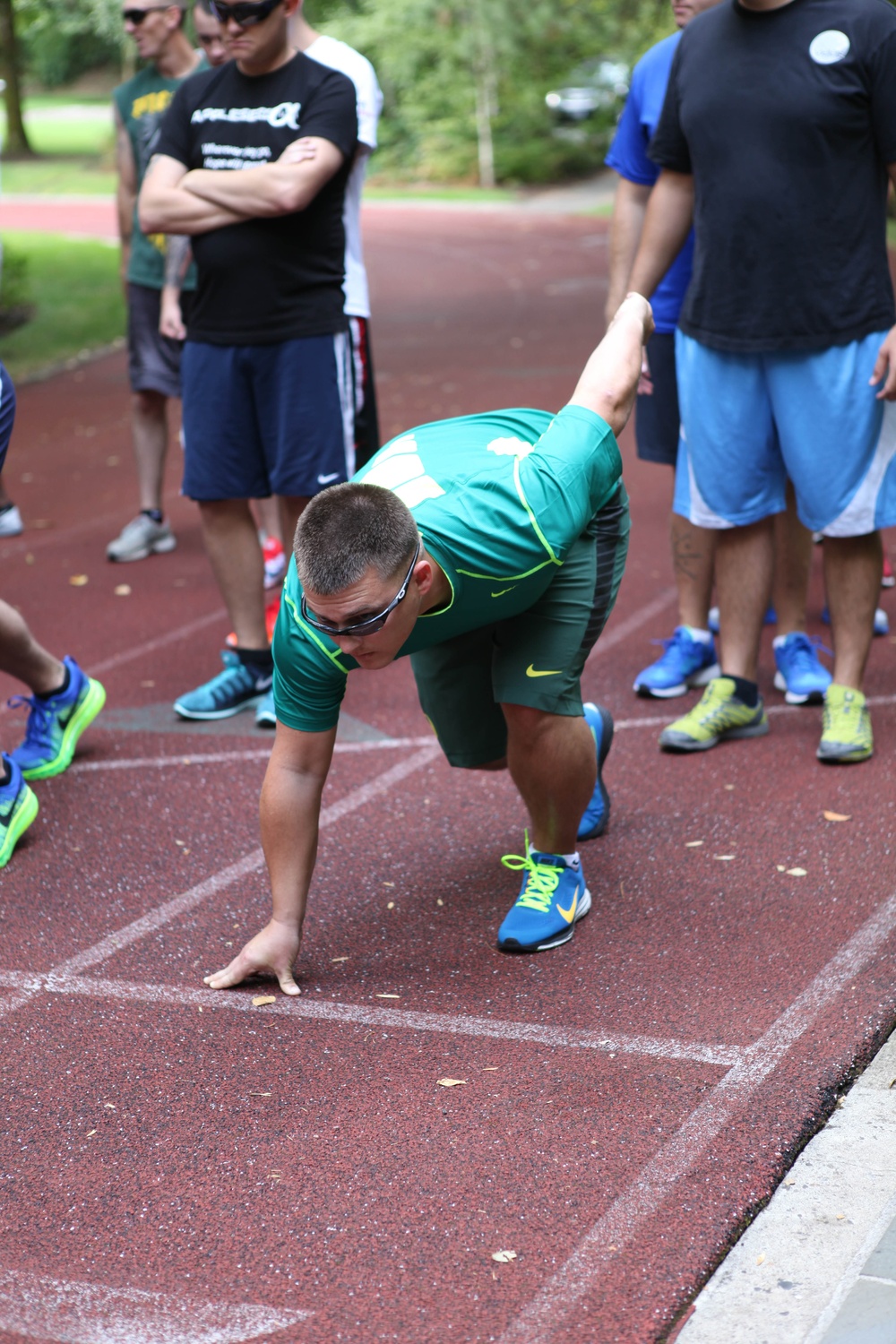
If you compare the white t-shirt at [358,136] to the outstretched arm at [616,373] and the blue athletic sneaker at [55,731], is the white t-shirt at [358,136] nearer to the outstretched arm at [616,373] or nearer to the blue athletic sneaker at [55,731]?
the blue athletic sneaker at [55,731]

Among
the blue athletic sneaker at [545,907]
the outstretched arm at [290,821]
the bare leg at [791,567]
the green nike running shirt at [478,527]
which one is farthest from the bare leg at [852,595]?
the outstretched arm at [290,821]

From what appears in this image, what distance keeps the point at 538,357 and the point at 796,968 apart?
1021cm

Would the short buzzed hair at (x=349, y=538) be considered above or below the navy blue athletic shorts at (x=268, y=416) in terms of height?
above

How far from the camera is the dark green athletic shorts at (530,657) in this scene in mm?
3652

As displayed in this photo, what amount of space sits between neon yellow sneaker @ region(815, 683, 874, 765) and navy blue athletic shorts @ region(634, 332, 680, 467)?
1099mm

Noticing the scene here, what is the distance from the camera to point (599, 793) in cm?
446

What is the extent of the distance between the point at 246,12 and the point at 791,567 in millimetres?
→ 2582

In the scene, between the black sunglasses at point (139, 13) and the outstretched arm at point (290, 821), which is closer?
the outstretched arm at point (290, 821)

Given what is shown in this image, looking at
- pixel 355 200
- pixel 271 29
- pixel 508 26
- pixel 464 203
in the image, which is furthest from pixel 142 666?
pixel 508 26

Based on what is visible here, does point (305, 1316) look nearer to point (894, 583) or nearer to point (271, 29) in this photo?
point (271, 29)

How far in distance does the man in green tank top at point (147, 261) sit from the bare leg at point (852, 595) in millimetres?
3233

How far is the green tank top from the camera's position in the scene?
276 inches

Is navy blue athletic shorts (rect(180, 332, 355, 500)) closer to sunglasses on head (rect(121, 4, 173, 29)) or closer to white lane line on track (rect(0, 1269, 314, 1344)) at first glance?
sunglasses on head (rect(121, 4, 173, 29))

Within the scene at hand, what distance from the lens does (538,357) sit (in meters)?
13.3
